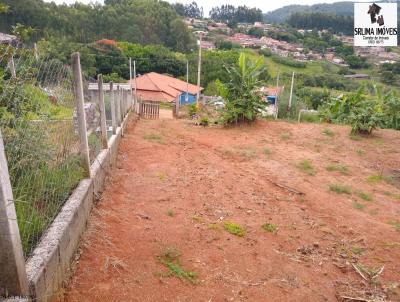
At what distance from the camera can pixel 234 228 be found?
3.96 metres

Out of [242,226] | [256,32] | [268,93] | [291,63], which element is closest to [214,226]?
[242,226]

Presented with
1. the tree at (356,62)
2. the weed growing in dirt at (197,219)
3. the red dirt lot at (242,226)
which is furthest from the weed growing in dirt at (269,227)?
the tree at (356,62)

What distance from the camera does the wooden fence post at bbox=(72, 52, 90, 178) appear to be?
3484 millimetres

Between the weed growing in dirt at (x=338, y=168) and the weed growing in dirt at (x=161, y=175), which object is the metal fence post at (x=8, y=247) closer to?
the weed growing in dirt at (x=161, y=175)

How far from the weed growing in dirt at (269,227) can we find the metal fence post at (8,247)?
106 inches

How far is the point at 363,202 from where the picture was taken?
536cm

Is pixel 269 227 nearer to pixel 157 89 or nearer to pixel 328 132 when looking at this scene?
pixel 328 132

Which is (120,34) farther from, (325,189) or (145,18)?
(325,189)

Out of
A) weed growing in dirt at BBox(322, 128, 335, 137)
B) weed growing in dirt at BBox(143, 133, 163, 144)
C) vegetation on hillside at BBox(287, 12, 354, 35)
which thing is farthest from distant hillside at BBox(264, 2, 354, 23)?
weed growing in dirt at BBox(143, 133, 163, 144)

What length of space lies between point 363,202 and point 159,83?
3208 cm

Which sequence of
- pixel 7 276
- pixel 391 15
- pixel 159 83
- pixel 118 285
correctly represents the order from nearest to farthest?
pixel 7 276
pixel 118 285
pixel 391 15
pixel 159 83

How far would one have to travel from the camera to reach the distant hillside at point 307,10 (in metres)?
138

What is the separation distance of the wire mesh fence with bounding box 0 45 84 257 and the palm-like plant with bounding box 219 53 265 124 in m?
7.44

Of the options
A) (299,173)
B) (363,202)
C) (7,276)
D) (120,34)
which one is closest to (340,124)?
(299,173)
